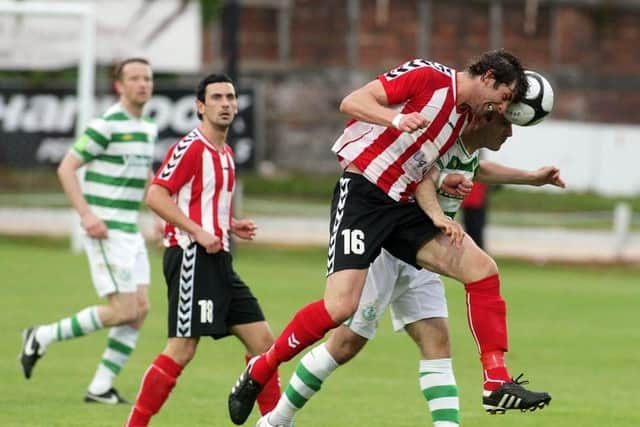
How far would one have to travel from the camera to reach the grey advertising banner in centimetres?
2716

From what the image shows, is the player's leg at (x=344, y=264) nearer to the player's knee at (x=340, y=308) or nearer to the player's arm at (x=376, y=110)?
the player's knee at (x=340, y=308)

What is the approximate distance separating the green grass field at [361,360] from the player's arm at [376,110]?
2.67 m

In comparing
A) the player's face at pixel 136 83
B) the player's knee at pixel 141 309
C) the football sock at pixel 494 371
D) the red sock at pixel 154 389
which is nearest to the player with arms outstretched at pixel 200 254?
the red sock at pixel 154 389

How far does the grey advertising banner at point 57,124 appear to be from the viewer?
27.2 metres

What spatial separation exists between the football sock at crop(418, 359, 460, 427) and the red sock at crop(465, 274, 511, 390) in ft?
1.67

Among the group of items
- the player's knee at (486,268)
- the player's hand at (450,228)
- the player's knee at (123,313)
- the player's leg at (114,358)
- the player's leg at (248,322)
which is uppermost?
the player's hand at (450,228)

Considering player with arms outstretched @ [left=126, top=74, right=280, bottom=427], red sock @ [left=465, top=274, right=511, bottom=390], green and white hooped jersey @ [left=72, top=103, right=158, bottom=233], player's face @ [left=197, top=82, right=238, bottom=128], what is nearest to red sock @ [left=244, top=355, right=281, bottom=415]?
player with arms outstretched @ [left=126, top=74, right=280, bottom=427]

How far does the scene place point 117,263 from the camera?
36.0 ft

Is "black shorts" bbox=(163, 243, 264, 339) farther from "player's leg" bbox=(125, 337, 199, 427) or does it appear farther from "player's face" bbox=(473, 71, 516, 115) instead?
"player's face" bbox=(473, 71, 516, 115)

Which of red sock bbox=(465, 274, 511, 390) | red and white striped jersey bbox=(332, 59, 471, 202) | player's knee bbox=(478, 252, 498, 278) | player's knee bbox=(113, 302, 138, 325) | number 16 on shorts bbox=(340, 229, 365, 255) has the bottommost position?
player's knee bbox=(113, 302, 138, 325)

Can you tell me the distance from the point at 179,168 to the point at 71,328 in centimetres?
271

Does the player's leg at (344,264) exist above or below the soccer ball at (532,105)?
below

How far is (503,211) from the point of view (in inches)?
1389

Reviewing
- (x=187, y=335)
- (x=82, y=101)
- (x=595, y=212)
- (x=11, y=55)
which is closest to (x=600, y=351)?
(x=187, y=335)
